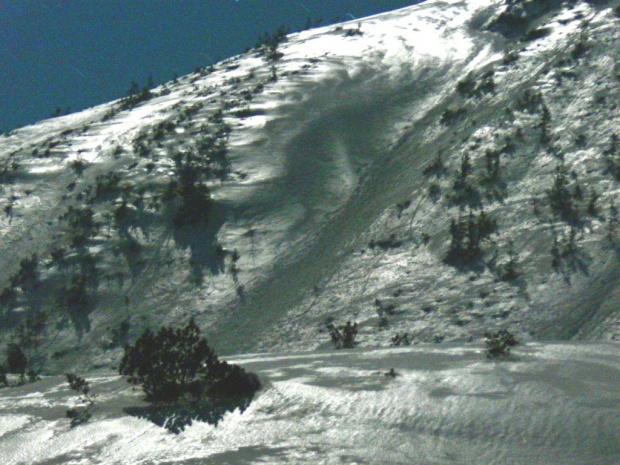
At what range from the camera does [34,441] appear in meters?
7.47

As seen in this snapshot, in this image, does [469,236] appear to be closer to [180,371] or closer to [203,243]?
[203,243]

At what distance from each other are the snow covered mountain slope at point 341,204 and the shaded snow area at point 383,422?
6.75m

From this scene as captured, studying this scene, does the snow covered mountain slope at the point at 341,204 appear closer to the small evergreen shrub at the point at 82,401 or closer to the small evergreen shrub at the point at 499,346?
the small evergreen shrub at the point at 499,346

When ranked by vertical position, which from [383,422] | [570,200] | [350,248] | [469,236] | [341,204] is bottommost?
[383,422]

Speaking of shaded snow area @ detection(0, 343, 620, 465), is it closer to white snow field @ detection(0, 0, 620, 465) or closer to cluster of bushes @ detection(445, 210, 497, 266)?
white snow field @ detection(0, 0, 620, 465)

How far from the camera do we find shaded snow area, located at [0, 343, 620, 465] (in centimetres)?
634

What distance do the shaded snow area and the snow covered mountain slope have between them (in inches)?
266

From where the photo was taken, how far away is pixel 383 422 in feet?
22.9

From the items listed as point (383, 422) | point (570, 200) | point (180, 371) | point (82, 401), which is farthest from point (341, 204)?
point (383, 422)

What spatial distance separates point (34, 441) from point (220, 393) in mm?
1794

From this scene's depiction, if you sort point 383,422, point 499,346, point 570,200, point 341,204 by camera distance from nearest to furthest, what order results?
point 383,422 < point 499,346 < point 570,200 < point 341,204

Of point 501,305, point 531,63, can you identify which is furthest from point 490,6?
point 501,305

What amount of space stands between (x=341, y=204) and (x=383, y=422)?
18611 millimetres

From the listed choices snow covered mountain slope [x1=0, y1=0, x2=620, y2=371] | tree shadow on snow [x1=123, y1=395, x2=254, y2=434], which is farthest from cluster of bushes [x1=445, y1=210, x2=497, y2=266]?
tree shadow on snow [x1=123, y1=395, x2=254, y2=434]
